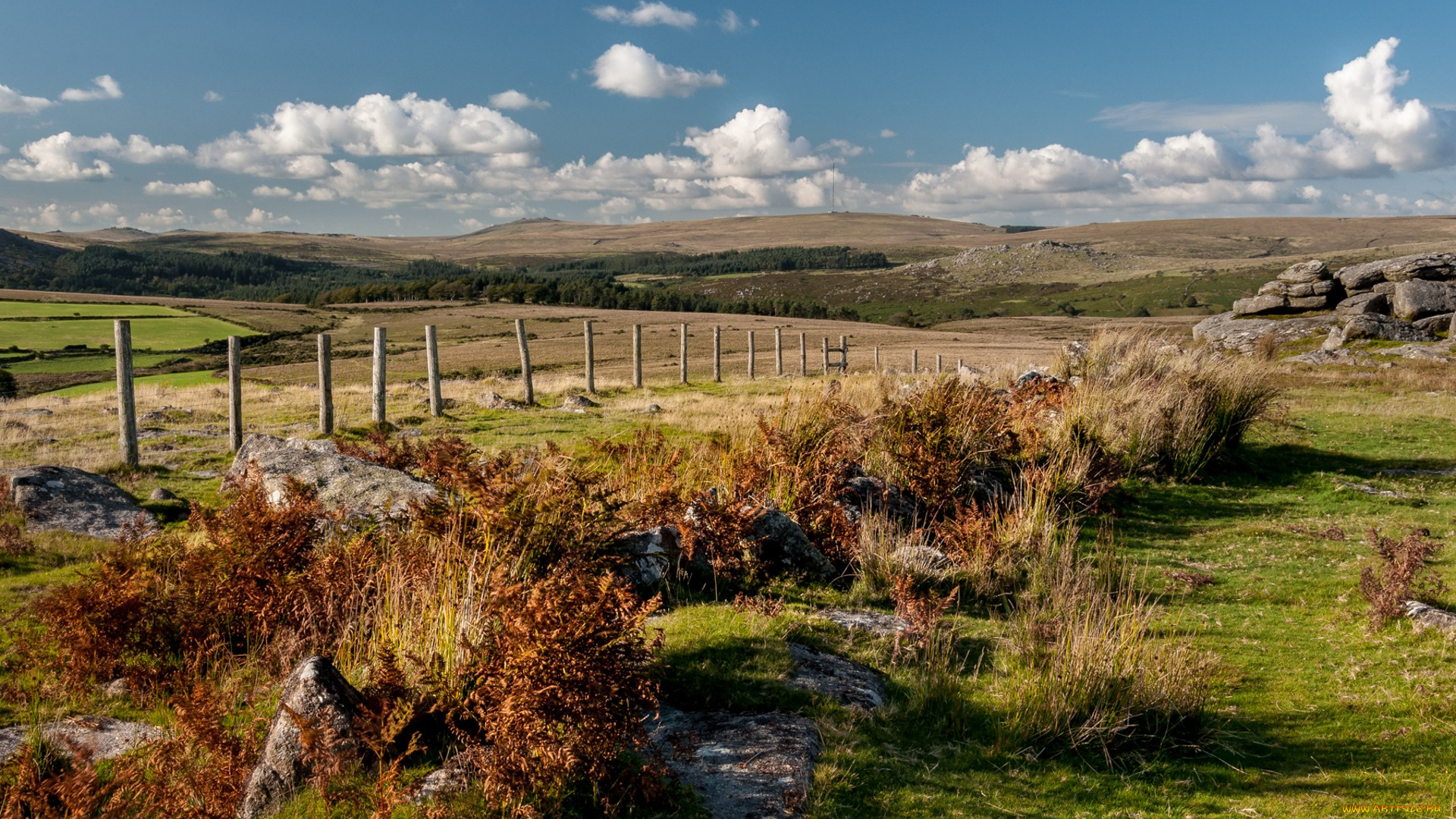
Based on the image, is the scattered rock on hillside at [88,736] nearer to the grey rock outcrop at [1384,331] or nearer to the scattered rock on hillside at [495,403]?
the scattered rock on hillside at [495,403]

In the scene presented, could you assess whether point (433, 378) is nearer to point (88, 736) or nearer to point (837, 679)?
point (88, 736)

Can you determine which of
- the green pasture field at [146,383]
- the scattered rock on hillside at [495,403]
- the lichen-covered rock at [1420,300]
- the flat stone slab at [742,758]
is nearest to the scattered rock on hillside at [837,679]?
the flat stone slab at [742,758]

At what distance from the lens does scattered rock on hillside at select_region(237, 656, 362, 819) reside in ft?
14.2

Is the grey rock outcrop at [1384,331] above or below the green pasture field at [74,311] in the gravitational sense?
below

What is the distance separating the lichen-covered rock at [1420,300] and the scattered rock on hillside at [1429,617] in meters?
33.7

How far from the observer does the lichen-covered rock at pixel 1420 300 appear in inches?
1336

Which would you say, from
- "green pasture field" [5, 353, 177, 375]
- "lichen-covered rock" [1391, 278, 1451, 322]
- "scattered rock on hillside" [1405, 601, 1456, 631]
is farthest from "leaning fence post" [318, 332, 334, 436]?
"lichen-covered rock" [1391, 278, 1451, 322]

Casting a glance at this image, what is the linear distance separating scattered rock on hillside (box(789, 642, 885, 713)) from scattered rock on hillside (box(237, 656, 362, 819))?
288 cm

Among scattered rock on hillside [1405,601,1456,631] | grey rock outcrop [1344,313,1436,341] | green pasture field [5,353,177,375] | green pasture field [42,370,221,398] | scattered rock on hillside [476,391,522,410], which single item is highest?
grey rock outcrop [1344,313,1436,341]

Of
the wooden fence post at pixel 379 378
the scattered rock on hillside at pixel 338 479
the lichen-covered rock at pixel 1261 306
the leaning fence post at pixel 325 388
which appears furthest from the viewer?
the lichen-covered rock at pixel 1261 306

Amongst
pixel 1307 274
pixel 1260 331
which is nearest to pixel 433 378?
pixel 1260 331

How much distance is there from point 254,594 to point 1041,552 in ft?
24.2

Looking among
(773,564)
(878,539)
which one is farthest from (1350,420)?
(773,564)

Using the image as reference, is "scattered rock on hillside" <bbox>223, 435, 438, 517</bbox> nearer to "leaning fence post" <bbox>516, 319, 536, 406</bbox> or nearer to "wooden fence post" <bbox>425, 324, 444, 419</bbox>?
"wooden fence post" <bbox>425, 324, 444, 419</bbox>
